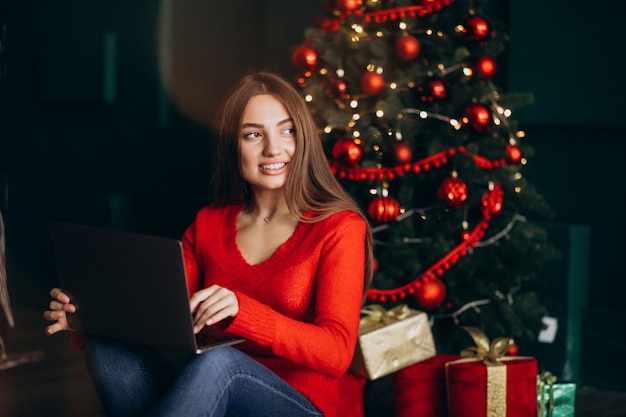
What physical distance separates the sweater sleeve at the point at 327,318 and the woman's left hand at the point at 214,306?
0.02 metres

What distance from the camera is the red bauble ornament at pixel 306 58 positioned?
3.28 m

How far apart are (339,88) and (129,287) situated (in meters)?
1.66

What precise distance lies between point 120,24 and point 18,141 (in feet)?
4.49

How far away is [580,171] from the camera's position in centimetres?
383

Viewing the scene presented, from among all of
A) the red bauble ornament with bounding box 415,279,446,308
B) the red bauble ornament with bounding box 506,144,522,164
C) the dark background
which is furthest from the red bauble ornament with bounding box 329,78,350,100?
the dark background

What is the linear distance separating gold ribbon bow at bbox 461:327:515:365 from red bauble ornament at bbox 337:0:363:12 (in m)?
1.31

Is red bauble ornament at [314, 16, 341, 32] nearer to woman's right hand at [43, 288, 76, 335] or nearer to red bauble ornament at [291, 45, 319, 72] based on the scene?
red bauble ornament at [291, 45, 319, 72]

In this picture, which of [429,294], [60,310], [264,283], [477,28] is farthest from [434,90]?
[60,310]

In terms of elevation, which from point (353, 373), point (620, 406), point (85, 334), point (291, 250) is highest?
point (291, 250)

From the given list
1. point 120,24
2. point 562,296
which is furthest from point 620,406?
point 120,24

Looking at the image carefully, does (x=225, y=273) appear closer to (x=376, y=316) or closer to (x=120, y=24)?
(x=376, y=316)

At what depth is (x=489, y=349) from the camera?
102 inches

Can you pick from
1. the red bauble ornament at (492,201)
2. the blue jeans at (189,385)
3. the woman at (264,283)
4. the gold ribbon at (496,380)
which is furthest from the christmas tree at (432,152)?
the blue jeans at (189,385)

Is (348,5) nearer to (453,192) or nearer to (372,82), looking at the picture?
(372,82)
